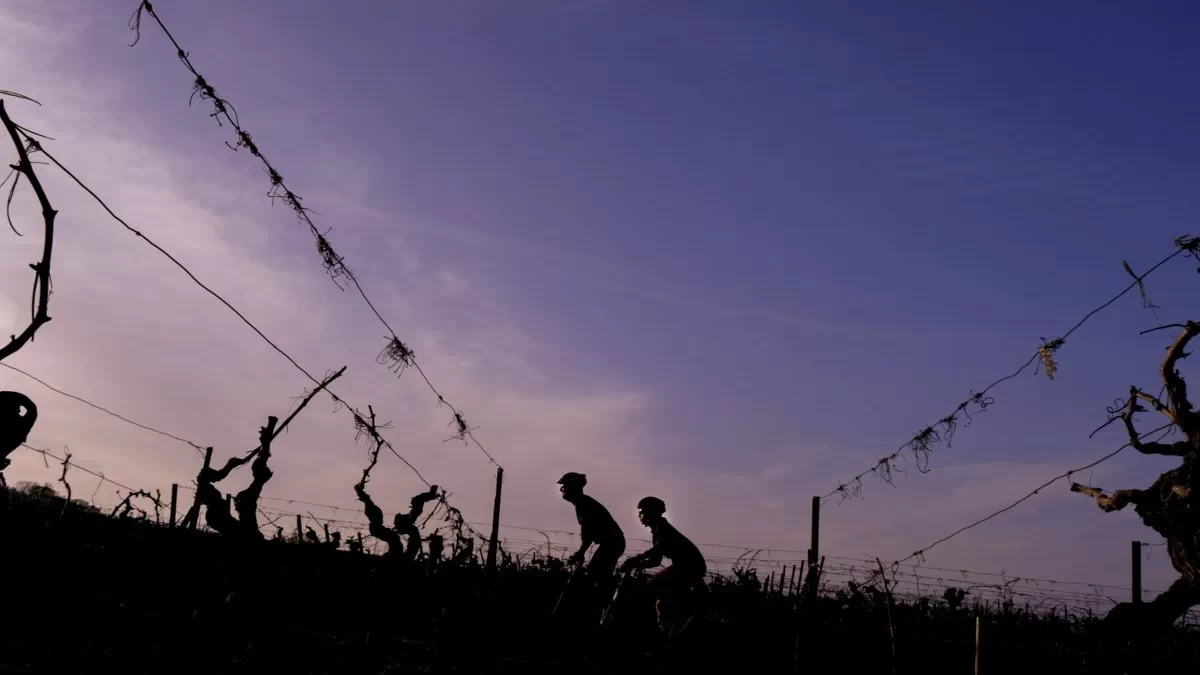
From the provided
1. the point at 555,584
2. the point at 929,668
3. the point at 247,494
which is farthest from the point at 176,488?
the point at 929,668

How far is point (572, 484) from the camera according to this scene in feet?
35.2

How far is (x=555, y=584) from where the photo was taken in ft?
43.8

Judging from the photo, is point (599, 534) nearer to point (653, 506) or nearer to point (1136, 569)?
point (653, 506)

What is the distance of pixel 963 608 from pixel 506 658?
10.2m

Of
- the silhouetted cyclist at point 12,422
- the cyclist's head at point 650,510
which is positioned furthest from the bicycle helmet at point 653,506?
the silhouetted cyclist at point 12,422

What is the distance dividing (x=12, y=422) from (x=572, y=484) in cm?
723

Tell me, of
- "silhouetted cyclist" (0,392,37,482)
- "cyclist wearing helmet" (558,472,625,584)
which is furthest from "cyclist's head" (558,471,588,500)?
"silhouetted cyclist" (0,392,37,482)

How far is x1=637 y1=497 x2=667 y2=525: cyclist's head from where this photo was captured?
10.1 meters

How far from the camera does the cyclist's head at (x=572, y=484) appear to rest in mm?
10695

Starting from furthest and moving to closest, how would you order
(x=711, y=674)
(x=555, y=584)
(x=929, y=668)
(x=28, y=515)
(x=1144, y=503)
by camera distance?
(x=555, y=584) < (x=929, y=668) < (x=28, y=515) < (x=711, y=674) < (x=1144, y=503)

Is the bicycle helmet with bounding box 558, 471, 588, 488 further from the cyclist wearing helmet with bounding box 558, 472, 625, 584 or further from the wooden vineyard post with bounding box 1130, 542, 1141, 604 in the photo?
the wooden vineyard post with bounding box 1130, 542, 1141, 604

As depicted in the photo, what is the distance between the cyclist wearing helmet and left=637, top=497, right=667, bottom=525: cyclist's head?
20.6 inches

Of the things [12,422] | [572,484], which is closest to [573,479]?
[572,484]

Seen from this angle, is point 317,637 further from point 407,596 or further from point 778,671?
point 778,671
